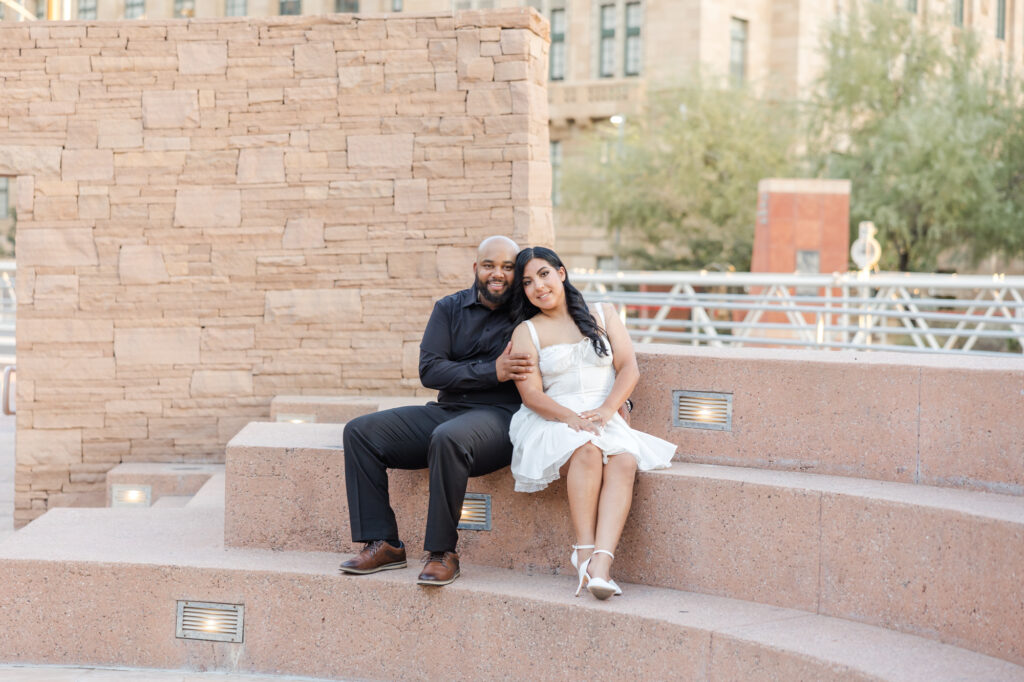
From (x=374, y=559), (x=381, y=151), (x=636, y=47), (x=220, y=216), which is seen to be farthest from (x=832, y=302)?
(x=636, y=47)

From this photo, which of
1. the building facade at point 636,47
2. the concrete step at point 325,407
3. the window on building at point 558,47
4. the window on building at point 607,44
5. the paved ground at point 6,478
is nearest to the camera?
the concrete step at point 325,407

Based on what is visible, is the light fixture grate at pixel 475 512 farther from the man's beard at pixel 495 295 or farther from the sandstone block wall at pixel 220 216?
the sandstone block wall at pixel 220 216

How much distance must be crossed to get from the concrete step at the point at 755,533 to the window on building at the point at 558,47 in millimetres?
36193

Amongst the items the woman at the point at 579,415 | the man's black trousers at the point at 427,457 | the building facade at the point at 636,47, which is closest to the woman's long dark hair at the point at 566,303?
the woman at the point at 579,415

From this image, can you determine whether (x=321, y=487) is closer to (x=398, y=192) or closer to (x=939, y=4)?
(x=398, y=192)

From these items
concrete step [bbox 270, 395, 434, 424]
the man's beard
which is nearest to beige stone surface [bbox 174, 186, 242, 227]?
concrete step [bbox 270, 395, 434, 424]

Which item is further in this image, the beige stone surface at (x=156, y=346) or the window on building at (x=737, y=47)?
the window on building at (x=737, y=47)

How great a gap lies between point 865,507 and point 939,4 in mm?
41166

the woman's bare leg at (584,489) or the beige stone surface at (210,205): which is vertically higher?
the beige stone surface at (210,205)

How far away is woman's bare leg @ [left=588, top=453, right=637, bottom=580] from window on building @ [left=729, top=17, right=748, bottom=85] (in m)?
34.9

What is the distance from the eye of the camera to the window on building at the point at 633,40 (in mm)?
39375

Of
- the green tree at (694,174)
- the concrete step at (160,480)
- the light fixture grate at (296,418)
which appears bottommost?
the concrete step at (160,480)

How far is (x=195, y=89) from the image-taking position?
27.1ft

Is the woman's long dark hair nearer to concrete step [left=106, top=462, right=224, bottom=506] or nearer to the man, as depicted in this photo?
the man
